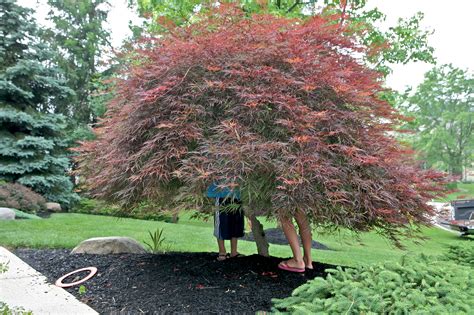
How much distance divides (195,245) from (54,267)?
3016mm

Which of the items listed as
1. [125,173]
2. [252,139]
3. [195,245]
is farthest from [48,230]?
[252,139]

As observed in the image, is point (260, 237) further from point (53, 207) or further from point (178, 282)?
point (53, 207)

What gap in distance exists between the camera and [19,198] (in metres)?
10.4

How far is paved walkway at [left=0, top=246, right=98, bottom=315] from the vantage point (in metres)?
3.10

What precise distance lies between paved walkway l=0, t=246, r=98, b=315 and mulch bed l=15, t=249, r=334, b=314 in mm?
111

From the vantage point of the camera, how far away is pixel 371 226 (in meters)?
3.38

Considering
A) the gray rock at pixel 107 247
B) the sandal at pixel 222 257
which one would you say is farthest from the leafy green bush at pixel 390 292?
the gray rock at pixel 107 247

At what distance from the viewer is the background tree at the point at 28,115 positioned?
1150 centimetres

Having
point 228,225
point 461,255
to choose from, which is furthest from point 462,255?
point 228,225

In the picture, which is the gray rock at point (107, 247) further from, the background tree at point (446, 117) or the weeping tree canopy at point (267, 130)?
the background tree at point (446, 117)

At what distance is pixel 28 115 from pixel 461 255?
11525mm

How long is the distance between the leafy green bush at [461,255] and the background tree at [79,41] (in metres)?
15.4

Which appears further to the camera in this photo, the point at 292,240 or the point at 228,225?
the point at 228,225

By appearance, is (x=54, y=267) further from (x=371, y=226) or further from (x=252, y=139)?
(x=371, y=226)
